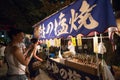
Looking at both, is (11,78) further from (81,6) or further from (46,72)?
(46,72)

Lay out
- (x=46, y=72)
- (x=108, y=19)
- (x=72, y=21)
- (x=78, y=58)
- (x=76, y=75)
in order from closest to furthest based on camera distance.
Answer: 1. (x=108, y=19)
2. (x=72, y=21)
3. (x=76, y=75)
4. (x=78, y=58)
5. (x=46, y=72)

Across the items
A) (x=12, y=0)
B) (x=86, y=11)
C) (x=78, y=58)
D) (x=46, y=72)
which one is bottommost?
(x=46, y=72)

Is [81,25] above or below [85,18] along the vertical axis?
below

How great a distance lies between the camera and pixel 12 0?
129ft

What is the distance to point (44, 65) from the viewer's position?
1299 cm

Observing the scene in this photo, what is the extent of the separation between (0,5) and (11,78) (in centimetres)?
3484

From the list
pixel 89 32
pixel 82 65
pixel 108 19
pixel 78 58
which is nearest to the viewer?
pixel 108 19

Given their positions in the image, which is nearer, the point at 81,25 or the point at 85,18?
the point at 85,18

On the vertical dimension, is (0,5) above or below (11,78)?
above

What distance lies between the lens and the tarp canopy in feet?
17.1

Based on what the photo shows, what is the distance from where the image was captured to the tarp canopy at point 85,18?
5.20 m

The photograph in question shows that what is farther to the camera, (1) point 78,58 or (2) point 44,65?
(2) point 44,65

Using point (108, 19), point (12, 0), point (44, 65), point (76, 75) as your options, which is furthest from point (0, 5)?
point (108, 19)

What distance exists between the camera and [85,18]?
5.79m
